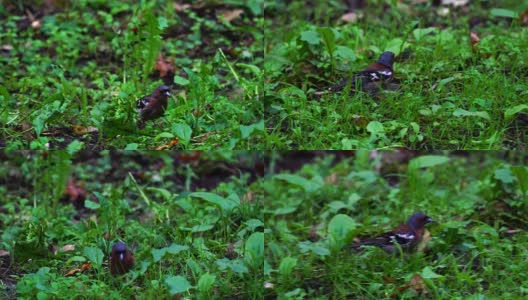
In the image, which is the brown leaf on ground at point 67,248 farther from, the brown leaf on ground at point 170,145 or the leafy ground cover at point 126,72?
the brown leaf on ground at point 170,145

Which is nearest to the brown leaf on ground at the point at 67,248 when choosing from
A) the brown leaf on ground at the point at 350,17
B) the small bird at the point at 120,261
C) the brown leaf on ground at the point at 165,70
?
the small bird at the point at 120,261

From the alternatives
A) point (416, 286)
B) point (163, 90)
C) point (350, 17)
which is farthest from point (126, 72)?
point (416, 286)

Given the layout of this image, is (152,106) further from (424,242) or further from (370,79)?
(424,242)

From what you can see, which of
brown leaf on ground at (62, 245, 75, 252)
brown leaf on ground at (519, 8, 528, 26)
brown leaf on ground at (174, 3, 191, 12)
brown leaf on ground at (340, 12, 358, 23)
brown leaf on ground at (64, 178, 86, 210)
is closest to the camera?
brown leaf on ground at (62, 245, 75, 252)

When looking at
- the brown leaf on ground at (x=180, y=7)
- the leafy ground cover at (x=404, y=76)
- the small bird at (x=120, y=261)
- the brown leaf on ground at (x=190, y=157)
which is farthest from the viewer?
the brown leaf on ground at (x=180, y=7)

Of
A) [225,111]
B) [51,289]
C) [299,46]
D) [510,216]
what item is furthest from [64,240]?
[510,216]

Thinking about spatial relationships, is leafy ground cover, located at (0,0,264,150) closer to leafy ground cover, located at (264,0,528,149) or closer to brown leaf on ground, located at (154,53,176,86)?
brown leaf on ground, located at (154,53,176,86)

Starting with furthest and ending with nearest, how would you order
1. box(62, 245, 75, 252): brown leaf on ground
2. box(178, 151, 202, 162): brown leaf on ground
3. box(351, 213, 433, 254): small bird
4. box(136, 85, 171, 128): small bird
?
box(178, 151, 202, 162): brown leaf on ground < box(136, 85, 171, 128): small bird < box(62, 245, 75, 252): brown leaf on ground < box(351, 213, 433, 254): small bird

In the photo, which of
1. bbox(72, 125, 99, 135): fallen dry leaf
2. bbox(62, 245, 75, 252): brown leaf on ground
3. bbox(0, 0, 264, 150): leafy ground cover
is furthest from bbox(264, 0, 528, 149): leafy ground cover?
bbox(62, 245, 75, 252): brown leaf on ground
